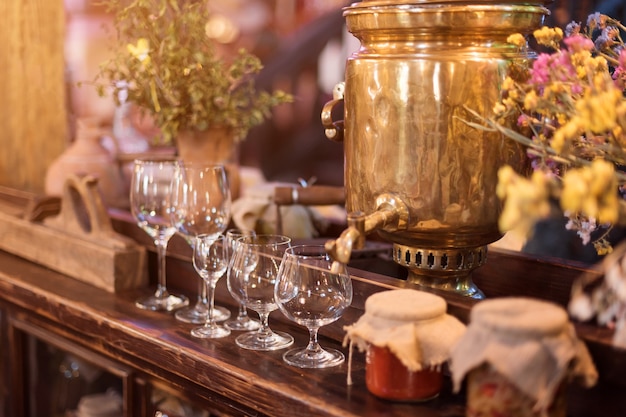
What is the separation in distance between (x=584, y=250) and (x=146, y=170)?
1.09 metres

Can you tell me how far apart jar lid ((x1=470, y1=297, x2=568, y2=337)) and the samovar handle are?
1.75 ft

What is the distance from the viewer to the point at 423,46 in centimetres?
121

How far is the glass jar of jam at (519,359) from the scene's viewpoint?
0.89 meters

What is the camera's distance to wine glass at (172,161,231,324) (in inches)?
60.4

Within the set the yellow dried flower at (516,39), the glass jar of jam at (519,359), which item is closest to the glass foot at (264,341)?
the glass jar of jam at (519,359)

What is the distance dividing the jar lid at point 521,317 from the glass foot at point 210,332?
0.61 metres

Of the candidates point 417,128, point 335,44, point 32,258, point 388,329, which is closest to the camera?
point 388,329

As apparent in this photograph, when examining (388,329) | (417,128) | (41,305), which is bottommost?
(41,305)

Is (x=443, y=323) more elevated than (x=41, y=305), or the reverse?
(x=443, y=323)

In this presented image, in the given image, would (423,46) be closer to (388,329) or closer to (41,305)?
(388,329)

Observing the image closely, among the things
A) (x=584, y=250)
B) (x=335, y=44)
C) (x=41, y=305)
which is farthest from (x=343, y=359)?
(x=335, y=44)

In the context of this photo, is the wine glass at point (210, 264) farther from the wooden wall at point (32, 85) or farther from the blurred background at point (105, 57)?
the wooden wall at point (32, 85)

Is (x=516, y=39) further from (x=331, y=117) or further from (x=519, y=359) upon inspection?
(x=519, y=359)

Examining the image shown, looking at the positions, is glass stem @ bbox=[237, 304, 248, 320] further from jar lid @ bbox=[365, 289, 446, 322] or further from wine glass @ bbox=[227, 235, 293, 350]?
jar lid @ bbox=[365, 289, 446, 322]
